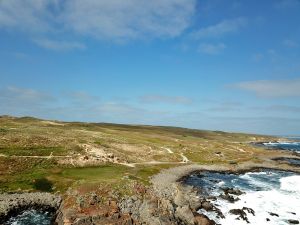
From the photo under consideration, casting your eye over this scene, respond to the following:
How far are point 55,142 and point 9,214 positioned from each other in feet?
151

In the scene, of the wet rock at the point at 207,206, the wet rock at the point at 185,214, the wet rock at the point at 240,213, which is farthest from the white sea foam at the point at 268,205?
the wet rock at the point at 185,214

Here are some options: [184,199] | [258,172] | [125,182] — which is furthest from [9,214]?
[258,172]

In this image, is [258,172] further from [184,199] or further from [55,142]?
[55,142]

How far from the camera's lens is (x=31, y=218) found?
51.7 meters

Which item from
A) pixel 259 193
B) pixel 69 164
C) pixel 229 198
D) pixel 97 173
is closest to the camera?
pixel 229 198

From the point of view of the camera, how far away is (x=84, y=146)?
9969 cm

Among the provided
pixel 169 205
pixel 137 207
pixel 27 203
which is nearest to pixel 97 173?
pixel 27 203

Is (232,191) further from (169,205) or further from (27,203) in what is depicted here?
(27,203)

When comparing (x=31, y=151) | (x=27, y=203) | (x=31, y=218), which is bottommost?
(x=31, y=218)

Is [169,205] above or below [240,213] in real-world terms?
above

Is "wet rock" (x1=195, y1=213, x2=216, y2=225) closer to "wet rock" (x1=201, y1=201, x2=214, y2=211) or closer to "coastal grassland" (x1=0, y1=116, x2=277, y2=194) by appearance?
"wet rock" (x1=201, y1=201, x2=214, y2=211)

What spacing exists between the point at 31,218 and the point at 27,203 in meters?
5.51

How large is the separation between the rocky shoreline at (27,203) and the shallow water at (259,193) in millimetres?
26068

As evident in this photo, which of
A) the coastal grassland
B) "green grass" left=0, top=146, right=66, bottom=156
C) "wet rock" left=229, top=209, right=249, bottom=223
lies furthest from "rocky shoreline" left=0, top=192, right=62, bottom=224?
"wet rock" left=229, top=209, right=249, bottom=223
